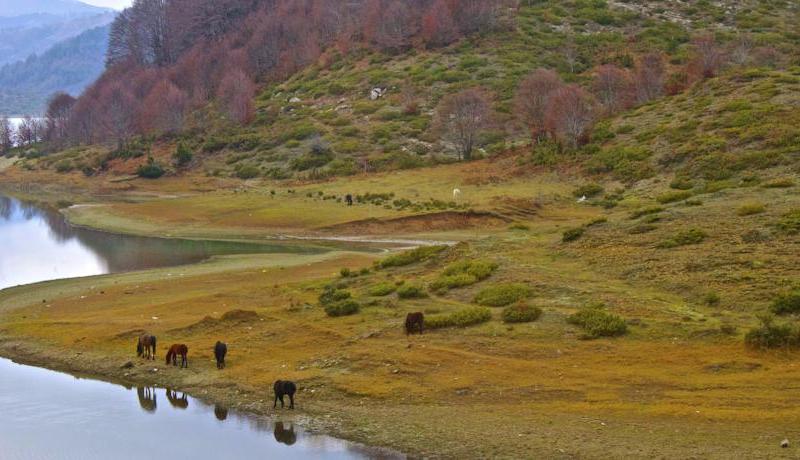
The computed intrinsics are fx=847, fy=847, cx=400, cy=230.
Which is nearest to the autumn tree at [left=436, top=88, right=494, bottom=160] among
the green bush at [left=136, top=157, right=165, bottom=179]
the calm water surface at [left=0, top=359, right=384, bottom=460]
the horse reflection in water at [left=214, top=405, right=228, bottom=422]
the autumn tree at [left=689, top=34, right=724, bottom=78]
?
the autumn tree at [left=689, top=34, right=724, bottom=78]

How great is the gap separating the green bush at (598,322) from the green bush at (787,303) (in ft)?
13.2

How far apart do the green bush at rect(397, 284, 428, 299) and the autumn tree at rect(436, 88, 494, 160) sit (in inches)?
1884

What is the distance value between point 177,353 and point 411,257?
13.5m

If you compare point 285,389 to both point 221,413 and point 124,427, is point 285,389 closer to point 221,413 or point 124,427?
point 221,413

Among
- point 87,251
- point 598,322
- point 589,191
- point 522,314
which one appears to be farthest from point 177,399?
point 589,191

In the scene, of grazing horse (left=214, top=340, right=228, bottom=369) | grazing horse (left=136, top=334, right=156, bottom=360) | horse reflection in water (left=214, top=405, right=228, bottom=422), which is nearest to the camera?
horse reflection in water (left=214, top=405, right=228, bottom=422)

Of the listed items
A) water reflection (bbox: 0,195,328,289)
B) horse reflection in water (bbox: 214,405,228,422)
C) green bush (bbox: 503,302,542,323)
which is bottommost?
water reflection (bbox: 0,195,328,289)

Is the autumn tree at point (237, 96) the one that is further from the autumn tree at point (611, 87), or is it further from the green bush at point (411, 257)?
the green bush at point (411, 257)

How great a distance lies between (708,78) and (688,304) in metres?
52.6

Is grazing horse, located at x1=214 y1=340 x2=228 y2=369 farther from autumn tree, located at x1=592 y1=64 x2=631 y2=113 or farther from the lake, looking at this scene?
autumn tree, located at x1=592 y1=64 x2=631 y2=113

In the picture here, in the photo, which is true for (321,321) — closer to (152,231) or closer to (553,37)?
(152,231)

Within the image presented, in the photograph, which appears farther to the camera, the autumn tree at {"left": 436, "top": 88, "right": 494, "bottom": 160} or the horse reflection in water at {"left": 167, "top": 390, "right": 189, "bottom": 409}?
the autumn tree at {"left": 436, "top": 88, "right": 494, "bottom": 160}

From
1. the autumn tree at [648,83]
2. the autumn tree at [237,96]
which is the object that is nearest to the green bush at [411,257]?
the autumn tree at [648,83]

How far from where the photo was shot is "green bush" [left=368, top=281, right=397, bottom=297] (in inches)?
1212
